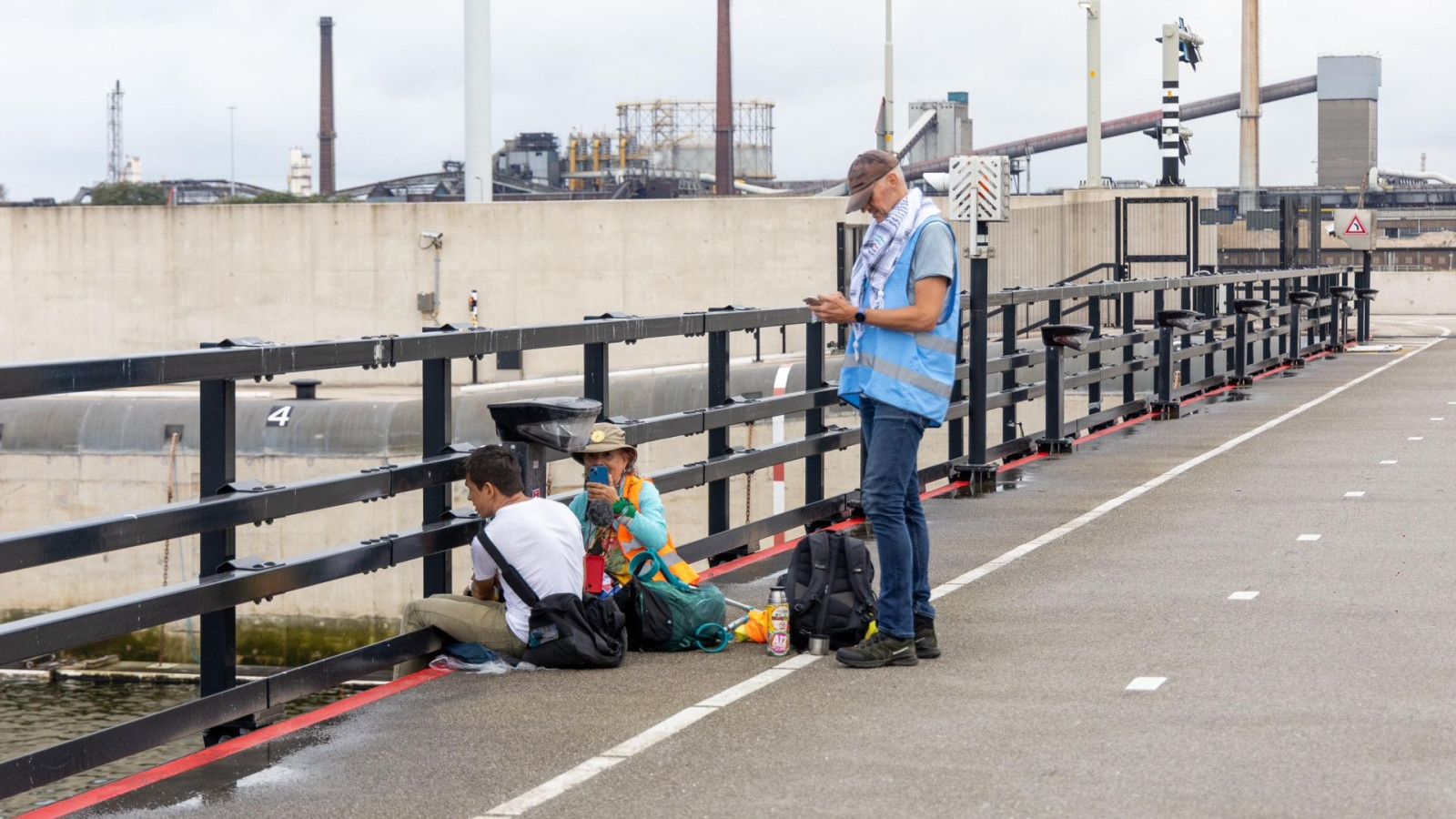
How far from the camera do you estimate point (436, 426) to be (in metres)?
6.86

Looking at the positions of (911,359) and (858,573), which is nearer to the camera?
(911,359)

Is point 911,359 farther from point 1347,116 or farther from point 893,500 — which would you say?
point 1347,116

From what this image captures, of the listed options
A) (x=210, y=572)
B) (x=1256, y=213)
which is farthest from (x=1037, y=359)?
(x=1256, y=213)

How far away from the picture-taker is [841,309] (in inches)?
257

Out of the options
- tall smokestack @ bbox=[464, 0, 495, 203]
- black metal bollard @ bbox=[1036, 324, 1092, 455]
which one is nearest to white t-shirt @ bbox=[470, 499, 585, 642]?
black metal bollard @ bbox=[1036, 324, 1092, 455]

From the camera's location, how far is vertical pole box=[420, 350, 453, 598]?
679 cm

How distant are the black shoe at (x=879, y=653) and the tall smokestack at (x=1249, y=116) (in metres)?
61.4

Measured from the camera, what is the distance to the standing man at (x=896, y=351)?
6551 mm

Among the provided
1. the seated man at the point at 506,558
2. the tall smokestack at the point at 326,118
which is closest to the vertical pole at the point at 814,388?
the seated man at the point at 506,558

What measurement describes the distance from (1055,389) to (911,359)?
747 centimetres

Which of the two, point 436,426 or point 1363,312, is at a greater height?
point 1363,312

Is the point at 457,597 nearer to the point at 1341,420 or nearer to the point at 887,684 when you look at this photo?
the point at 887,684

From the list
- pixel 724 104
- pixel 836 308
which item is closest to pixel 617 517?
pixel 836 308

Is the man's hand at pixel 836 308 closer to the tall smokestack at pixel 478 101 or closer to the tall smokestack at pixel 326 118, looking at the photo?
the tall smokestack at pixel 478 101
